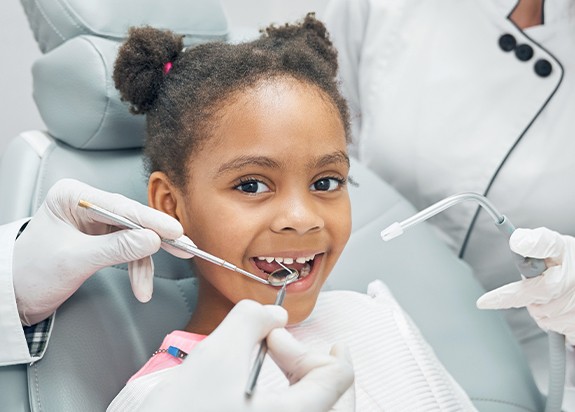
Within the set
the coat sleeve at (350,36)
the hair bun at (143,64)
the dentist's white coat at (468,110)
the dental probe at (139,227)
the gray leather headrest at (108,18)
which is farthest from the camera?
the coat sleeve at (350,36)

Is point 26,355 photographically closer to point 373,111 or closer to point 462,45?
point 373,111

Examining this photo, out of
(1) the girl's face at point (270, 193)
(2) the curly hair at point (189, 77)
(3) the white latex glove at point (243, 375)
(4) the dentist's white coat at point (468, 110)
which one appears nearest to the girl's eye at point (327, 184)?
(1) the girl's face at point (270, 193)

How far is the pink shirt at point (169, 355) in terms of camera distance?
1.00 m

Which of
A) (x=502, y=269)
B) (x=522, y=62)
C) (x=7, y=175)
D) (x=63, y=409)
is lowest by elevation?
(x=502, y=269)

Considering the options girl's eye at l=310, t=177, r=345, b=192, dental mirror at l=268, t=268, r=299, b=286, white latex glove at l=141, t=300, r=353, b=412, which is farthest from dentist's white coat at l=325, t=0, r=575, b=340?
white latex glove at l=141, t=300, r=353, b=412

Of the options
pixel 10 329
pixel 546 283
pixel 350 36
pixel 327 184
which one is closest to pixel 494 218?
pixel 546 283

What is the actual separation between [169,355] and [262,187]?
0.90 feet

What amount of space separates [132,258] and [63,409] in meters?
0.22

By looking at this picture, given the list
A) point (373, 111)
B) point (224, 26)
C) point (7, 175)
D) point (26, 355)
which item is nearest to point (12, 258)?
point (26, 355)

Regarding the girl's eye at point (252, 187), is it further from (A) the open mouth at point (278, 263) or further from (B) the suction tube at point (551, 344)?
(B) the suction tube at point (551, 344)

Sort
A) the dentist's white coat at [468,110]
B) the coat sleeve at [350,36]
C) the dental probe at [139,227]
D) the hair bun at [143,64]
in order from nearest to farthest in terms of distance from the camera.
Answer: the dental probe at [139,227] < the hair bun at [143,64] < the dentist's white coat at [468,110] < the coat sleeve at [350,36]

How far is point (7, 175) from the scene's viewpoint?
125 centimetres

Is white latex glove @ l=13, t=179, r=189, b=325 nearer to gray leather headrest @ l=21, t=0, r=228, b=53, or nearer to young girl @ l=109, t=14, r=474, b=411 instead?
young girl @ l=109, t=14, r=474, b=411

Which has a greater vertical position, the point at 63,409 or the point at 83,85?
the point at 83,85
